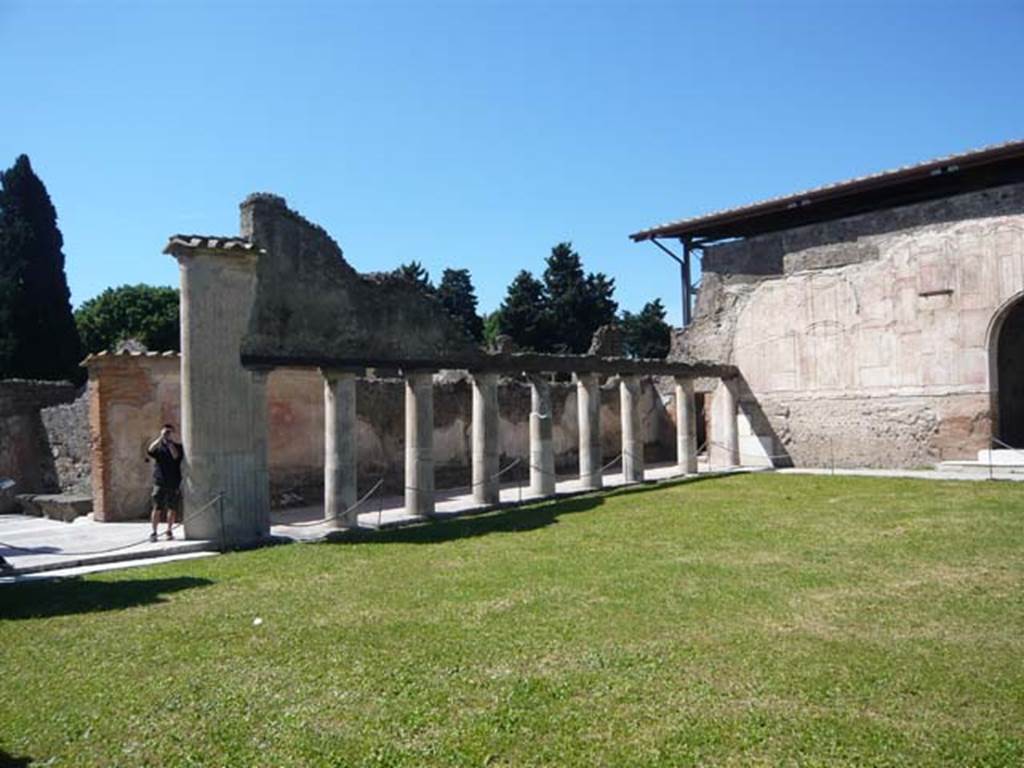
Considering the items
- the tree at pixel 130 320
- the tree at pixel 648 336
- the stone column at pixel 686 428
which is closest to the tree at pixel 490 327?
the tree at pixel 648 336

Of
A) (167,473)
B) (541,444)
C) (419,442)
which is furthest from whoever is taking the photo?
(541,444)

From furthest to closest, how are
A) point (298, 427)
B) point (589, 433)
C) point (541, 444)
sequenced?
point (589, 433) → point (541, 444) → point (298, 427)

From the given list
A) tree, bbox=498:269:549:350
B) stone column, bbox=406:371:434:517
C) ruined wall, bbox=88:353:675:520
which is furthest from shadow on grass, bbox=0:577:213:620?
tree, bbox=498:269:549:350

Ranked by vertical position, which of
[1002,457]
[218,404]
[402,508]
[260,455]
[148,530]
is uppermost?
[218,404]

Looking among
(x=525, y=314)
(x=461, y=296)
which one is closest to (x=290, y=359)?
(x=525, y=314)

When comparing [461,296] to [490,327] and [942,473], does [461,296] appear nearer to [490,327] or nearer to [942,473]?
[490,327]

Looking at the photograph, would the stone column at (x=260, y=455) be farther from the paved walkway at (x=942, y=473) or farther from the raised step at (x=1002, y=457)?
the raised step at (x=1002, y=457)

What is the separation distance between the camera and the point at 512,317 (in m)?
37.2

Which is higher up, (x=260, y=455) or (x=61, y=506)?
(x=260, y=455)

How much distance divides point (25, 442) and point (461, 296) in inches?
1140

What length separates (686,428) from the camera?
18016 millimetres

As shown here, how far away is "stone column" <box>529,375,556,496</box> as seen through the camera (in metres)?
14.7

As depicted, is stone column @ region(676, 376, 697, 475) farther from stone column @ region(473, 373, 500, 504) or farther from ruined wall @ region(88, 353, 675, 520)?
stone column @ region(473, 373, 500, 504)

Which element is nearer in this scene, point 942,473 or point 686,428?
point 942,473
